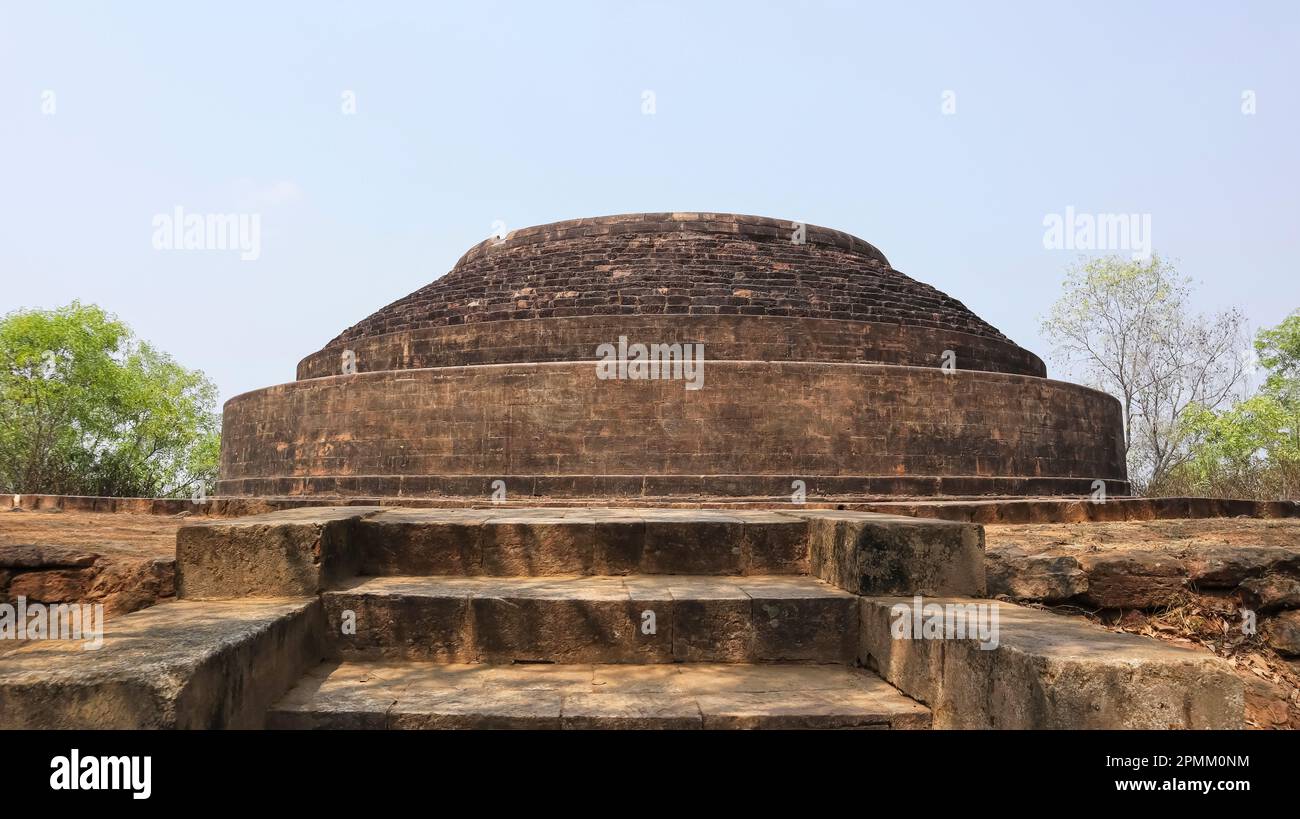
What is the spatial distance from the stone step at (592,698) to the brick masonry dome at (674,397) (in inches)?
325

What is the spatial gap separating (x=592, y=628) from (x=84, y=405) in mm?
31619

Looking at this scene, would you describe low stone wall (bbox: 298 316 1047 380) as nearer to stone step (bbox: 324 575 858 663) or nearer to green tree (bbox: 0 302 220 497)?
stone step (bbox: 324 575 858 663)

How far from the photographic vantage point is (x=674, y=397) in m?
11.9

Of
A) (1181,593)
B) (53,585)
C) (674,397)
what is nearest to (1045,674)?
(1181,593)

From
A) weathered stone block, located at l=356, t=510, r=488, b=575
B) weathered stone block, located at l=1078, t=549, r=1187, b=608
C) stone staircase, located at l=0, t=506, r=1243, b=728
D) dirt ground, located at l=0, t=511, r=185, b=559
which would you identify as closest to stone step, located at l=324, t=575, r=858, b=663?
stone staircase, located at l=0, t=506, r=1243, b=728

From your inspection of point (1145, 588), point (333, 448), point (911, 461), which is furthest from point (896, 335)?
point (1145, 588)

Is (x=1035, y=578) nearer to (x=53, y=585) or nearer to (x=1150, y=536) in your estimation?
(x=1150, y=536)

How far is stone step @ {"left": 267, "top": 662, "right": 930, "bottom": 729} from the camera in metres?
2.68

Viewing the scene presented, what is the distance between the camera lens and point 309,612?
10.6 feet

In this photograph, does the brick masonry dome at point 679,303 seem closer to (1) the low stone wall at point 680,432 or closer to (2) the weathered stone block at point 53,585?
(1) the low stone wall at point 680,432

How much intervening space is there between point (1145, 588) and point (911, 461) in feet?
28.0

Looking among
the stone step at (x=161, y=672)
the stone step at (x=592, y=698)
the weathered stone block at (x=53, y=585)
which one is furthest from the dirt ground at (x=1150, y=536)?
the weathered stone block at (x=53, y=585)
